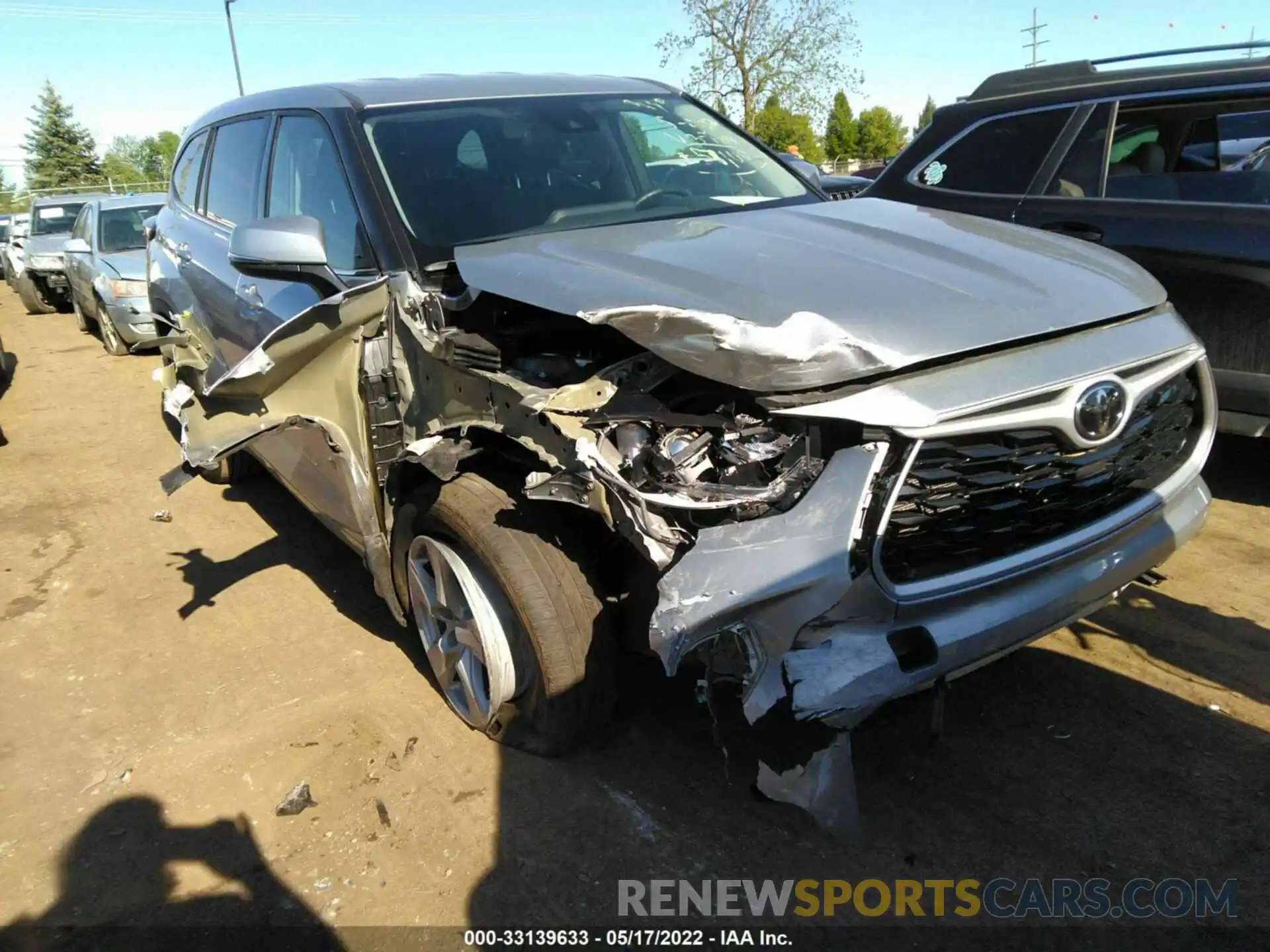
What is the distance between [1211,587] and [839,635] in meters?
2.29

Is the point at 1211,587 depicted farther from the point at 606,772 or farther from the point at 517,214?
the point at 517,214

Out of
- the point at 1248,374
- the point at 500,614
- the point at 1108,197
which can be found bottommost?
the point at 500,614

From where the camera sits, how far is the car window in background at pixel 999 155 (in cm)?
461

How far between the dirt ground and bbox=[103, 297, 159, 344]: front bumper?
609 cm

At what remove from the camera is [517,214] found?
3242 millimetres

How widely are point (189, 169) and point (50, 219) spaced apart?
39.1 ft

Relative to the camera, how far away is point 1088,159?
14.7ft

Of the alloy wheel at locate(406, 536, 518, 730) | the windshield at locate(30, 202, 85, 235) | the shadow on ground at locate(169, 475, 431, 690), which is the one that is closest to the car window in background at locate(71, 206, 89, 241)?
the windshield at locate(30, 202, 85, 235)

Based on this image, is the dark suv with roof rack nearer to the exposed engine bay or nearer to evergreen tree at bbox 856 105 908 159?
the exposed engine bay

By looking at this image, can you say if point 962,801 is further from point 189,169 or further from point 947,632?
point 189,169

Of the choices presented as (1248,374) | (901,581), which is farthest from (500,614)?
(1248,374)

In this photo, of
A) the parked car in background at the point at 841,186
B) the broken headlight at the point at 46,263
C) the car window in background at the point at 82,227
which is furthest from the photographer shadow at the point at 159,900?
the broken headlight at the point at 46,263

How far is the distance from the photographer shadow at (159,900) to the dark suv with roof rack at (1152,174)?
4044mm

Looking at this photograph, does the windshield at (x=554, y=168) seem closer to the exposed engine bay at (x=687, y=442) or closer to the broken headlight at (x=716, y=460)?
the exposed engine bay at (x=687, y=442)
